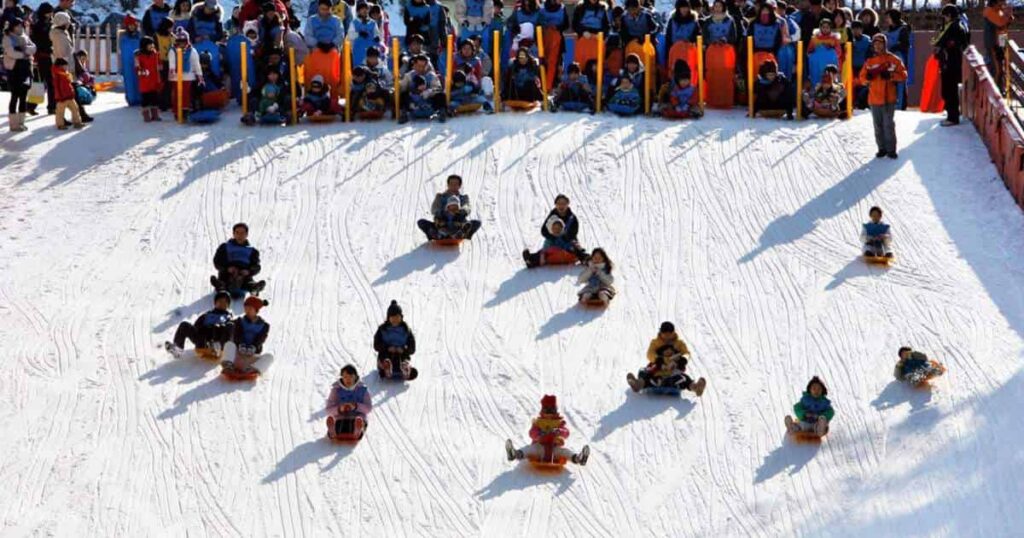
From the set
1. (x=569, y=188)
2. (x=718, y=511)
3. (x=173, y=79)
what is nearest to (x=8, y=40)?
(x=173, y=79)

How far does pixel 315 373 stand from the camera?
17.6 meters

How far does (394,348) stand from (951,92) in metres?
8.77

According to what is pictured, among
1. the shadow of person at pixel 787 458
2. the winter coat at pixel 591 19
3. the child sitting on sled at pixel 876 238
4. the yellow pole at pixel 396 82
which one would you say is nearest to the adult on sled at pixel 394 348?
the shadow of person at pixel 787 458

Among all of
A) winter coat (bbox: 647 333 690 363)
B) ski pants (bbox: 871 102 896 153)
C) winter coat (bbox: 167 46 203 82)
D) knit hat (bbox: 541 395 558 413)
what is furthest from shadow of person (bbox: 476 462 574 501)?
winter coat (bbox: 167 46 203 82)

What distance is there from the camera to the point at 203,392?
17.1 metres

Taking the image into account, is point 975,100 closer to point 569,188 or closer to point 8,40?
point 569,188

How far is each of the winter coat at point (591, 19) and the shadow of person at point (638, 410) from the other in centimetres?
840

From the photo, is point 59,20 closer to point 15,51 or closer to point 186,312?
point 15,51

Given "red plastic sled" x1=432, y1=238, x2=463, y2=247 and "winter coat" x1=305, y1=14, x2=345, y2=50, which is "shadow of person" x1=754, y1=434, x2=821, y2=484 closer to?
"red plastic sled" x1=432, y1=238, x2=463, y2=247

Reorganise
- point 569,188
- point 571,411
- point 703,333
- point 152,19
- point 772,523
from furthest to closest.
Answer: point 152,19
point 569,188
point 703,333
point 571,411
point 772,523

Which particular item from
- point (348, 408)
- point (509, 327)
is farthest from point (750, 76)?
point (348, 408)

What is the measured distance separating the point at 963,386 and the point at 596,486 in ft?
11.4

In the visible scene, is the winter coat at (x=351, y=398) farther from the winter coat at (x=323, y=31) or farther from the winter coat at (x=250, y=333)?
the winter coat at (x=323, y=31)

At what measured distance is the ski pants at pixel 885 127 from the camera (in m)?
22.1
